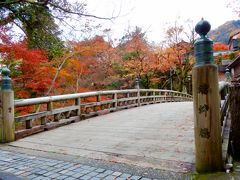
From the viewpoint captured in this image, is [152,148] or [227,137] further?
[152,148]

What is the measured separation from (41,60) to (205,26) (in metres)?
9.37

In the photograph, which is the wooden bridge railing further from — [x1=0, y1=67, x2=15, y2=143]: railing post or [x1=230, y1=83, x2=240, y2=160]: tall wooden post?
[x1=230, y1=83, x2=240, y2=160]: tall wooden post

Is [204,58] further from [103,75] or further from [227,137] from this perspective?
[103,75]

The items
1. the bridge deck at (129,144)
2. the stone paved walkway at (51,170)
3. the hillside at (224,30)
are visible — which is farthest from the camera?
the hillside at (224,30)

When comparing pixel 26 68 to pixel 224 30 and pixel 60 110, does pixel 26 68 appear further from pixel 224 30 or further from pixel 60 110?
pixel 224 30

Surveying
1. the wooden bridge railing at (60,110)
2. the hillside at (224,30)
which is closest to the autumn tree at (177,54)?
the wooden bridge railing at (60,110)

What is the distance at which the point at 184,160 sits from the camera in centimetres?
295

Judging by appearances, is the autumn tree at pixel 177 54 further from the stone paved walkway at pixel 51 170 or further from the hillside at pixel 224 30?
Answer: the hillside at pixel 224 30

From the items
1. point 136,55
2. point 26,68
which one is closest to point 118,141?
point 26,68

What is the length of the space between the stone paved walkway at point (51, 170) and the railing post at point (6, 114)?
1.19 m

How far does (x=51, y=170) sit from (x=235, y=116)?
7.50 feet

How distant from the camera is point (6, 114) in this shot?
4.50 metres

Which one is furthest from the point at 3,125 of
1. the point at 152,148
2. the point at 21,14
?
the point at 152,148

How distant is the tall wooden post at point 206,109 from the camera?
96.3 inches
